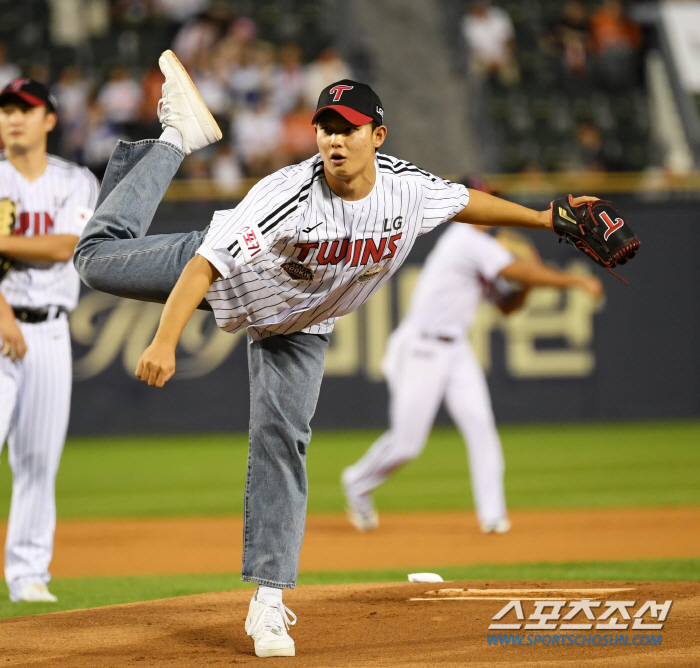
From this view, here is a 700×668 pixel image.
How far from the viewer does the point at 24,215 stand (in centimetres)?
512

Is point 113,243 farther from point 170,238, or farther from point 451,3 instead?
point 451,3

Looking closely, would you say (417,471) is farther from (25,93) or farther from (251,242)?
(251,242)

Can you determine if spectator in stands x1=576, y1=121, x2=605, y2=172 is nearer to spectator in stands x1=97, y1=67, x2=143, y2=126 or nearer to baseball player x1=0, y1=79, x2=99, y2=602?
spectator in stands x1=97, y1=67, x2=143, y2=126

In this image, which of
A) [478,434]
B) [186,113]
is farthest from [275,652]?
[478,434]

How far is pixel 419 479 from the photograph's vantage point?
10.7m

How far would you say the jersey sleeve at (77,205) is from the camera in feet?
16.8

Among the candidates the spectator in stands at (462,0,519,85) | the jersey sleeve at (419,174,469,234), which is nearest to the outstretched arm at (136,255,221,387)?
the jersey sleeve at (419,174,469,234)

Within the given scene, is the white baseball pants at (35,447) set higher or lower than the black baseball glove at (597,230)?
lower

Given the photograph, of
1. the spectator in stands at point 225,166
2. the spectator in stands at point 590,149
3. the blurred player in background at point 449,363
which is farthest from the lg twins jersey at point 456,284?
the spectator in stands at point 590,149

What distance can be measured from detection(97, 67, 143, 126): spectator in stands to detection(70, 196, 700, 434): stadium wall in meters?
1.86

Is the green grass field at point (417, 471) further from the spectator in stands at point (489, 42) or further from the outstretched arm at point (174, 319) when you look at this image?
the spectator in stands at point (489, 42)

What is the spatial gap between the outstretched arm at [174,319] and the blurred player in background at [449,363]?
4184 millimetres

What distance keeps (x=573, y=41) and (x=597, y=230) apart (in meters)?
13.4

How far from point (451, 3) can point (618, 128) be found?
3.22m
